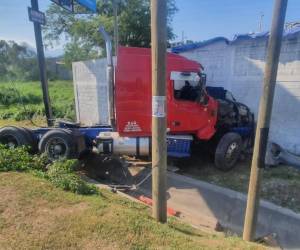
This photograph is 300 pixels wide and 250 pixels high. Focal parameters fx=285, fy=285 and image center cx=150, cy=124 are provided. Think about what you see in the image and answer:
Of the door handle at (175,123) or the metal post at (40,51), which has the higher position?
the metal post at (40,51)

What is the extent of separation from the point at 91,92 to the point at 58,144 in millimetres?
5177

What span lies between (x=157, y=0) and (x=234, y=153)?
5.03 meters

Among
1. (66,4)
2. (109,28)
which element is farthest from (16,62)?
(66,4)

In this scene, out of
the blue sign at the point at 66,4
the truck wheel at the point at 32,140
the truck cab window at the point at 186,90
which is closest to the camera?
the truck cab window at the point at 186,90

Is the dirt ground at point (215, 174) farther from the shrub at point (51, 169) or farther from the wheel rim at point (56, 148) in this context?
the shrub at point (51, 169)

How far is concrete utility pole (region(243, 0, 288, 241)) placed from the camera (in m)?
3.14

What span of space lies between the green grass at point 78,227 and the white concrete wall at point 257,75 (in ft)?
17.0

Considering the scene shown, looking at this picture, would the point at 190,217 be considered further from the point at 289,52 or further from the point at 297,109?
the point at 289,52

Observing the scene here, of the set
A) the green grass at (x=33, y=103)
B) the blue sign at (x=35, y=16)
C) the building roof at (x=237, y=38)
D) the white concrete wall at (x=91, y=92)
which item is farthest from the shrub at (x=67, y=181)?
the green grass at (x=33, y=103)

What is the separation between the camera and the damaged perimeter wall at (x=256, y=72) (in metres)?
7.55

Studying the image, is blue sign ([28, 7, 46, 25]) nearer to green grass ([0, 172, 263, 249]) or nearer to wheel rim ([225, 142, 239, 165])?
green grass ([0, 172, 263, 249])

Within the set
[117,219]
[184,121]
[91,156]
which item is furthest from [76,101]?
[117,219]

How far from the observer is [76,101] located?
1258cm

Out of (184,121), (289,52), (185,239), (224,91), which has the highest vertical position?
(289,52)
